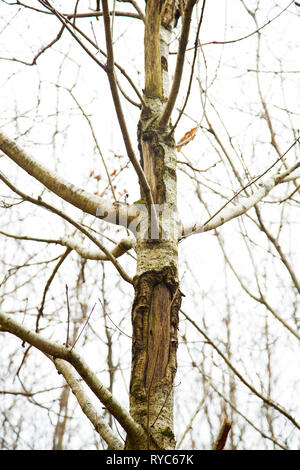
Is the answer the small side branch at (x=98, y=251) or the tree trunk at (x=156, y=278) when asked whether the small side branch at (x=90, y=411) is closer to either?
the tree trunk at (x=156, y=278)

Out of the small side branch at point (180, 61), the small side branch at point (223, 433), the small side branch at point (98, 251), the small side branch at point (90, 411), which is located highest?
the small side branch at point (180, 61)

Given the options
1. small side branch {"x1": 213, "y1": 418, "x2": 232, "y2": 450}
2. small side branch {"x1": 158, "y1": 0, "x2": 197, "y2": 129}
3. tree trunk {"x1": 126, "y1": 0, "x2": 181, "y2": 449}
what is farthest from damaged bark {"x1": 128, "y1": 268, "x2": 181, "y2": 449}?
small side branch {"x1": 158, "y1": 0, "x2": 197, "y2": 129}

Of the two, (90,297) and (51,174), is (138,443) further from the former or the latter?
(90,297)

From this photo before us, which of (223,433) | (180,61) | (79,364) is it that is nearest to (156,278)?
(79,364)

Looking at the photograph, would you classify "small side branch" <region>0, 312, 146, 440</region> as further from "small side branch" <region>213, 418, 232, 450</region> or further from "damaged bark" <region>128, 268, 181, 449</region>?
"small side branch" <region>213, 418, 232, 450</region>

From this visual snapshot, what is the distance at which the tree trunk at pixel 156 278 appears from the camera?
1564 mm

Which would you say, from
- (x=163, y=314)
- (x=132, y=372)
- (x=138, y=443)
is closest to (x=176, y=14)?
→ (x=163, y=314)

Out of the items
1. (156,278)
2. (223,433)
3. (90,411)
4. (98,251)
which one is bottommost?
(223,433)

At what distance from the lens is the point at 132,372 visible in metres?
1.65

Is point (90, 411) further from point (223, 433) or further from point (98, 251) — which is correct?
point (98, 251)

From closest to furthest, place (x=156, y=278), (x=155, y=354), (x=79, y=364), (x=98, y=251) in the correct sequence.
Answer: (x=79, y=364)
(x=155, y=354)
(x=156, y=278)
(x=98, y=251)

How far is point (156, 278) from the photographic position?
5.80ft

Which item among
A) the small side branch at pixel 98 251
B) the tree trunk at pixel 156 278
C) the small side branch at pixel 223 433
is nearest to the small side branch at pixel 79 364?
the tree trunk at pixel 156 278

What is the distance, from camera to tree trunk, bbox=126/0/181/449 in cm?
156
